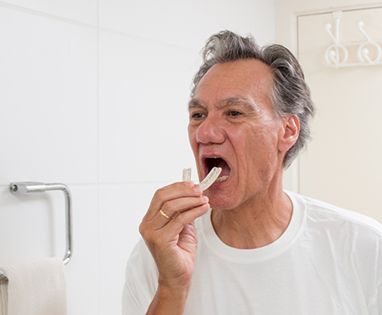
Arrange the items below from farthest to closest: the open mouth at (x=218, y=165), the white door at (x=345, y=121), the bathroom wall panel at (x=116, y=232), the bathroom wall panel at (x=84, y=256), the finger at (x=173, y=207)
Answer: the white door at (x=345, y=121) < the bathroom wall panel at (x=116, y=232) < the bathroom wall panel at (x=84, y=256) < the open mouth at (x=218, y=165) < the finger at (x=173, y=207)

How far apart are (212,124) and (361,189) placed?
3.86 feet

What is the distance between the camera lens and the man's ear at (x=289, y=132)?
1279mm

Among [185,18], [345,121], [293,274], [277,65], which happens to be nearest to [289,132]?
[277,65]

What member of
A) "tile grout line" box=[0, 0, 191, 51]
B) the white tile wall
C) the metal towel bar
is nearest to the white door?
the white tile wall

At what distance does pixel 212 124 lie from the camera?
1194mm

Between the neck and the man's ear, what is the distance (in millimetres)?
96

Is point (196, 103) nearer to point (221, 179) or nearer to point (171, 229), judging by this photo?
point (221, 179)

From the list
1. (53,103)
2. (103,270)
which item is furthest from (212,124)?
(103,270)

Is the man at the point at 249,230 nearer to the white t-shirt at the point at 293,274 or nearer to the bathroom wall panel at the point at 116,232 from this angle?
the white t-shirt at the point at 293,274

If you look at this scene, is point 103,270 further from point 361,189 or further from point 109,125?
point 361,189

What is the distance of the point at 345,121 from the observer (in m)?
2.25

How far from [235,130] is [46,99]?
0.42 metres

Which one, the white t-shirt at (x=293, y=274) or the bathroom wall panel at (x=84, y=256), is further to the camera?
the bathroom wall panel at (x=84, y=256)

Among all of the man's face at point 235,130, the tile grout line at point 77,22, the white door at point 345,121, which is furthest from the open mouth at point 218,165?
the white door at point 345,121
